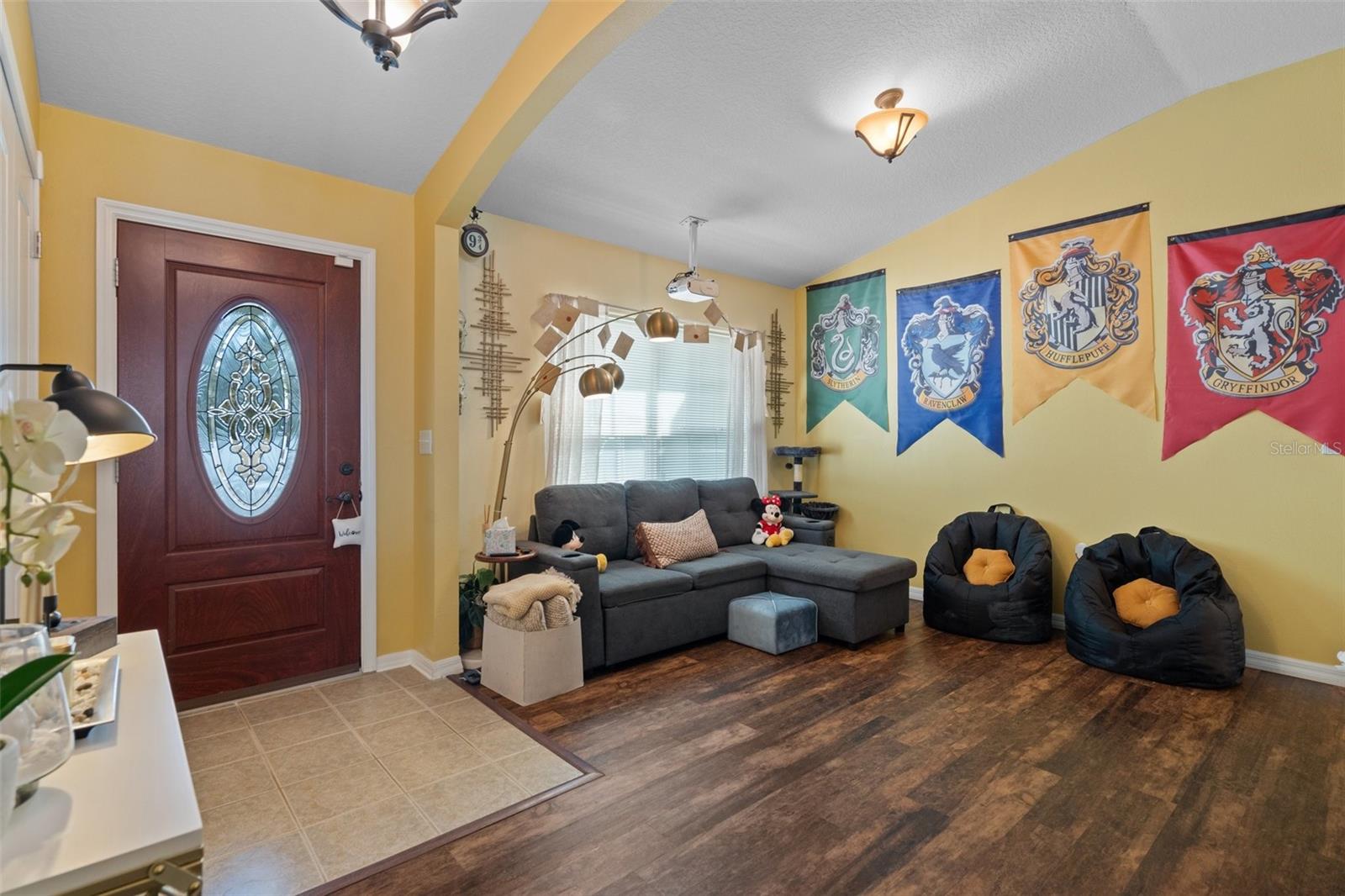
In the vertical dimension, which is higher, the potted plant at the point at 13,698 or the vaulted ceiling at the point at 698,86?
the vaulted ceiling at the point at 698,86

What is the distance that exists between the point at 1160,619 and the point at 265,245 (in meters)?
5.10

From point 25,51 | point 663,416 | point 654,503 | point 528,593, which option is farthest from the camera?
point 663,416

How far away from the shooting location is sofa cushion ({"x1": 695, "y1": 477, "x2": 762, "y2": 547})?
4.90 m

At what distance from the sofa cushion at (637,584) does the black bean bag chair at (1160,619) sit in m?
2.33

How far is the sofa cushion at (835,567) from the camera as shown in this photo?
13.2 feet

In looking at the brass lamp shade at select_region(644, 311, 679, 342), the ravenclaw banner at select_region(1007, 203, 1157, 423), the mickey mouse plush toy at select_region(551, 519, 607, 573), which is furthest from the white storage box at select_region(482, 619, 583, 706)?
the ravenclaw banner at select_region(1007, 203, 1157, 423)

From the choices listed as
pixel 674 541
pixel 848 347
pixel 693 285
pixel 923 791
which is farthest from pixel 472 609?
pixel 848 347

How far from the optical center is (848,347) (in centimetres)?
571

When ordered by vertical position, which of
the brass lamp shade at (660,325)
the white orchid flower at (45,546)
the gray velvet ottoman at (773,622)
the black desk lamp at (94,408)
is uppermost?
the brass lamp shade at (660,325)

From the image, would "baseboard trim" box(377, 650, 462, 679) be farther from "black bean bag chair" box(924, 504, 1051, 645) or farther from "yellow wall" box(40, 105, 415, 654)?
"black bean bag chair" box(924, 504, 1051, 645)

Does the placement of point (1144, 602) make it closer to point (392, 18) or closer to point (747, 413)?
point (747, 413)

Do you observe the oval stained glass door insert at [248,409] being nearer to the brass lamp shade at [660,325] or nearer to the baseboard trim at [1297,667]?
the brass lamp shade at [660,325]

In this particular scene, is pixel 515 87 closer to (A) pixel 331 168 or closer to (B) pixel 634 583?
(A) pixel 331 168

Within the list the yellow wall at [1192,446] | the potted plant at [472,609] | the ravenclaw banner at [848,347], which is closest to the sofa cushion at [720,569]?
the potted plant at [472,609]
